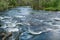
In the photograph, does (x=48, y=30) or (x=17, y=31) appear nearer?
(x=17, y=31)

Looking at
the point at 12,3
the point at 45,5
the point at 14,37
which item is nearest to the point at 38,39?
the point at 14,37

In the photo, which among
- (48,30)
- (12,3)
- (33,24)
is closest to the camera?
(48,30)

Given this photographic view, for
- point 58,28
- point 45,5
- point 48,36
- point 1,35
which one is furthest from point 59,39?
point 45,5

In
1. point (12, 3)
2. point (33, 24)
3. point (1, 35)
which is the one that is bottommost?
point (12, 3)

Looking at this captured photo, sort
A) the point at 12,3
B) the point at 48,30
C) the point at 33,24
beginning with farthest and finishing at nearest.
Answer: the point at 12,3, the point at 33,24, the point at 48,30

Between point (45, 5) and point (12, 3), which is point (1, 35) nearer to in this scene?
point (45, 5)

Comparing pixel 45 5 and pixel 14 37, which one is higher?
pixel 14 37

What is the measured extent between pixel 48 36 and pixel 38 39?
684 millimetres

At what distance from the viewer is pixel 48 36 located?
943 cm

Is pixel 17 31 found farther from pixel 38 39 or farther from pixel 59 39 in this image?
pixel 59 39

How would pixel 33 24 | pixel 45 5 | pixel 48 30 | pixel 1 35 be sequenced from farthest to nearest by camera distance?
pixel 45 5, pixel 33 24, pixel 48 30, pixel 1 35

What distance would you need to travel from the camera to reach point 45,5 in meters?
24.7

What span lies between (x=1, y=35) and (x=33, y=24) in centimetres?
398

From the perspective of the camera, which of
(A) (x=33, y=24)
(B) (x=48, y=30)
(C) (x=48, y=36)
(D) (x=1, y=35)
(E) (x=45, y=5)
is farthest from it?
(E) (x=45, y=5)
